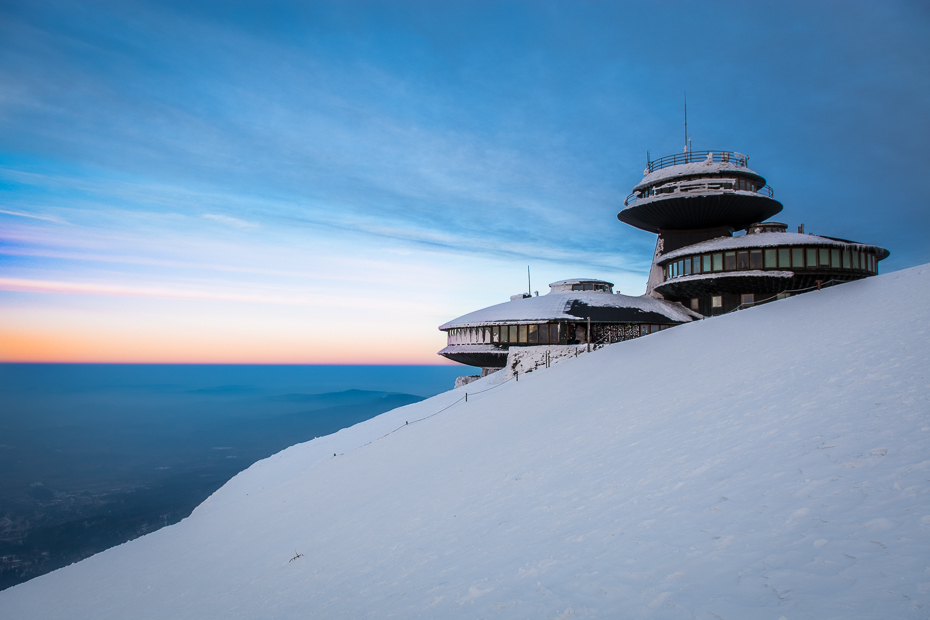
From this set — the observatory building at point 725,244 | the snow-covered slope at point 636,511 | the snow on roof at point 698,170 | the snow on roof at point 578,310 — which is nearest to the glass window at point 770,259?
the observatory building at point 725,244

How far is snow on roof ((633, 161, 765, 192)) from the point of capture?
3981 cm

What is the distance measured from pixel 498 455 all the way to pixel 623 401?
444 cm

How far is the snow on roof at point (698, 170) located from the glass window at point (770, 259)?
31.9ft

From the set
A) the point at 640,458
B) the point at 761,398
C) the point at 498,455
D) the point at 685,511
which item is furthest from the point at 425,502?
the point at 761,398

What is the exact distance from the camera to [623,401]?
15273 mm

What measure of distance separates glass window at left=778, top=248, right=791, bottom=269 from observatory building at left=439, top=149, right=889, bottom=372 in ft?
0.19

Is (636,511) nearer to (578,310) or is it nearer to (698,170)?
(578,310)

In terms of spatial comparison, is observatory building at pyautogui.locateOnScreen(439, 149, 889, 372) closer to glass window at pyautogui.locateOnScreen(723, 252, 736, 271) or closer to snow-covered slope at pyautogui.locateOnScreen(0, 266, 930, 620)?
glass window at pyautogui.locateOnScreen(723, 252, 736, 271)

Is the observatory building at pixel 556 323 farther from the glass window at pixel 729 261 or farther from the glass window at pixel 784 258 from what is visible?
the glass window at pixel 784 258

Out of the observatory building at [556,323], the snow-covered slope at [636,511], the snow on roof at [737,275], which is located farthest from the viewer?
the observatory building at [556,323]

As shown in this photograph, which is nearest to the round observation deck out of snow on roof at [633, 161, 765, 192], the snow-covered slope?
snow on roof at [633, 161, 765, 192]

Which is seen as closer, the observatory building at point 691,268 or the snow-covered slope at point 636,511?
the snow-covered slope at point 636,511

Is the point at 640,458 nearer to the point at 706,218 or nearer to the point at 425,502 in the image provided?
the point at 425,502

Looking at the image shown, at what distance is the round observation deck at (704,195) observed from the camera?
39031mm
